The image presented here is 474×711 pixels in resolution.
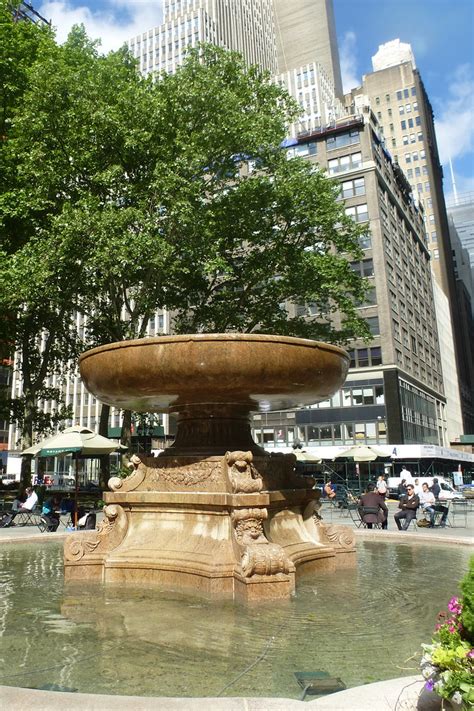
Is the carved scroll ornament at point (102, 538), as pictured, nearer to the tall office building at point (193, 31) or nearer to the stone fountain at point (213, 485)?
the stone fountain at point (213, 485)

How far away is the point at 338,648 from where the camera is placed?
13.4 feet

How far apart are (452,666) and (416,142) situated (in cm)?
10350

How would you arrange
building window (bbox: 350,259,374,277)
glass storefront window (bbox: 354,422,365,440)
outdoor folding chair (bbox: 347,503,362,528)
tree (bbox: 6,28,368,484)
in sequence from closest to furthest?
outdoor folding chair (bbox: 347,503,362,528)
tree (bbox: 6,28,368,484)
glass storefront window (bbox: 354,422,365,440)
building window (bbox: 350,259,374,277)

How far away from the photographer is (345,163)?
180 feet

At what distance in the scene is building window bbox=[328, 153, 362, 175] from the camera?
54.1 m

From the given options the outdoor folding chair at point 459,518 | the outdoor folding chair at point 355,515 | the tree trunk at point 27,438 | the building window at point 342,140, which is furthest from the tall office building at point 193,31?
the outdoor folding chair at point 459,518

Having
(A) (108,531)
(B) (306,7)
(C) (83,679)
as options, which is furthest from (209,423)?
(B) (306,7)

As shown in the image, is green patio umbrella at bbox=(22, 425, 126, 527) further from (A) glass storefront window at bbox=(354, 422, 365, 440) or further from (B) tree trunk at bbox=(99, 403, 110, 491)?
(A) glass storefront window at bbox=(354, 422, 365, 440)

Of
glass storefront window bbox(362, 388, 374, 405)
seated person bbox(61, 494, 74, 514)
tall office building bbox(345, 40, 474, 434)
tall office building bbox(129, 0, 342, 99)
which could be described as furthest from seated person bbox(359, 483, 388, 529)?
tall office building bbox(129, 0, 342, 99)

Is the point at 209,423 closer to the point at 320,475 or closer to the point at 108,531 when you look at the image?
the point at 108,531

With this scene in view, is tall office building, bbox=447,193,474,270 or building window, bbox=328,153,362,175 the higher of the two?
tall office building, bbox=447,193,474,270

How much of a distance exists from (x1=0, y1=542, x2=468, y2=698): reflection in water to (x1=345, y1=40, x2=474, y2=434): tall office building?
3691 inches

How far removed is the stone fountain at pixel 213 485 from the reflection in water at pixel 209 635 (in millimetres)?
314

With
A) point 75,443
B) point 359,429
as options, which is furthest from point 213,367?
point 359,429
